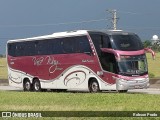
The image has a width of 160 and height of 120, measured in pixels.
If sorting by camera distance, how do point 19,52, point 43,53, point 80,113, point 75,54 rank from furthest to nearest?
point 19,52 → point 43,53 → point 75,54 → point 80,113

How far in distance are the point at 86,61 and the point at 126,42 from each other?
8.02 ft

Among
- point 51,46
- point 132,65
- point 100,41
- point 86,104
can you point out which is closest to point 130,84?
point 132,65

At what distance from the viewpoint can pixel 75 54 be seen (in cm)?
2738

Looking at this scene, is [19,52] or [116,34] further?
[19,52]

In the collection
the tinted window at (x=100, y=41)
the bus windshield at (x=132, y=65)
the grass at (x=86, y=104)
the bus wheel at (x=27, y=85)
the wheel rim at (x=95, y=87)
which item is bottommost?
the bus wheel at (x=27, y=85)

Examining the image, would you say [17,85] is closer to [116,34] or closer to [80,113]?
[116,34]

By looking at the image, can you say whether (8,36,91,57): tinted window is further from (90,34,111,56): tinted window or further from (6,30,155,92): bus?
(90,34,111,56): tinted window

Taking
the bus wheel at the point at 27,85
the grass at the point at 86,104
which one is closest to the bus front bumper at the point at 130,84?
the grass at the point at 86,104

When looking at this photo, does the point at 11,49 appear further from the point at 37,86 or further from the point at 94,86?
the point at 94,86

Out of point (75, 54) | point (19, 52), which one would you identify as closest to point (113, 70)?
point (75, 54)

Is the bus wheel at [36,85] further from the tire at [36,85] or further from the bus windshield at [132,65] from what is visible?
the bus windshield at [132,65]

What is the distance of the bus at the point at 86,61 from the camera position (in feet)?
84.0

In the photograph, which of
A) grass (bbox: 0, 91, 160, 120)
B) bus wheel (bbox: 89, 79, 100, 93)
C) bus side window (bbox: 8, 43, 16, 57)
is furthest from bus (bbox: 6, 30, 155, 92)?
grass (bbox: 0, 91, 160, 120)

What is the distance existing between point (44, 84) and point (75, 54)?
14.1ft
